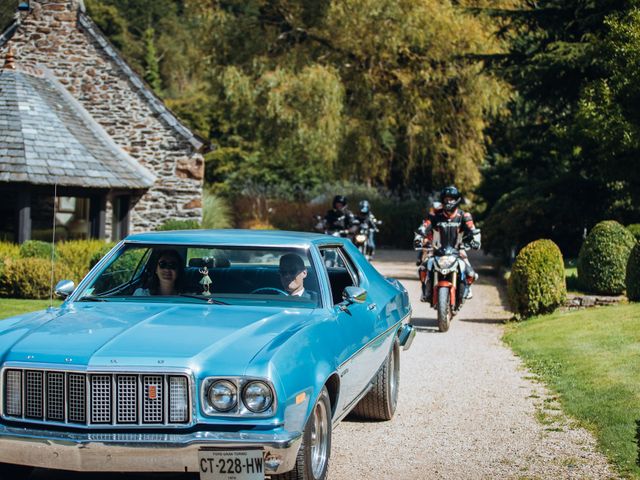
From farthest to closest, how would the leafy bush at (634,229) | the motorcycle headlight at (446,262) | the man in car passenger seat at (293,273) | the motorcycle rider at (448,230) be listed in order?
the leafy bush at (634,229), the motorcycle rider at (448,230), the motorcycle headlight at (446,262), the man in car passenger seat at (293,273)

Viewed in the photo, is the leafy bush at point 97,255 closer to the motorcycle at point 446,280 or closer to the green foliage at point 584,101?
the motorcycle at point 446,280

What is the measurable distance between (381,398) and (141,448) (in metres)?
3.20

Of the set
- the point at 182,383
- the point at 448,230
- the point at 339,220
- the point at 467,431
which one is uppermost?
the point at 448,230

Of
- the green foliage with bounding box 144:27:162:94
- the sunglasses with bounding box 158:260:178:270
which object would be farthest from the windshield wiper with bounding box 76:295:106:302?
the green foliage with bounding box 144:27:162:94

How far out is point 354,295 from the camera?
663cm

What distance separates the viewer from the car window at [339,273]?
7648mm

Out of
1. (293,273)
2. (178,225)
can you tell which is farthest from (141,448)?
(178,225)

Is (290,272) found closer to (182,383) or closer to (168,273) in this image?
(168,273)

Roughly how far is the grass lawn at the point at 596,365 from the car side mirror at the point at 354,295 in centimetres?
201

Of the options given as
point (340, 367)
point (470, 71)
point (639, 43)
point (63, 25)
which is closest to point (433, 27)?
point (470, 71)

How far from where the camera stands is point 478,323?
14.9m

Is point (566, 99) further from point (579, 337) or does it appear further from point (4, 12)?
point (4, 12)

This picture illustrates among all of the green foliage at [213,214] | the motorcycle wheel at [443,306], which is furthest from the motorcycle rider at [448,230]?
the green foliage at [213,214]

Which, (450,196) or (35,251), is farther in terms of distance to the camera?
(35,251)
